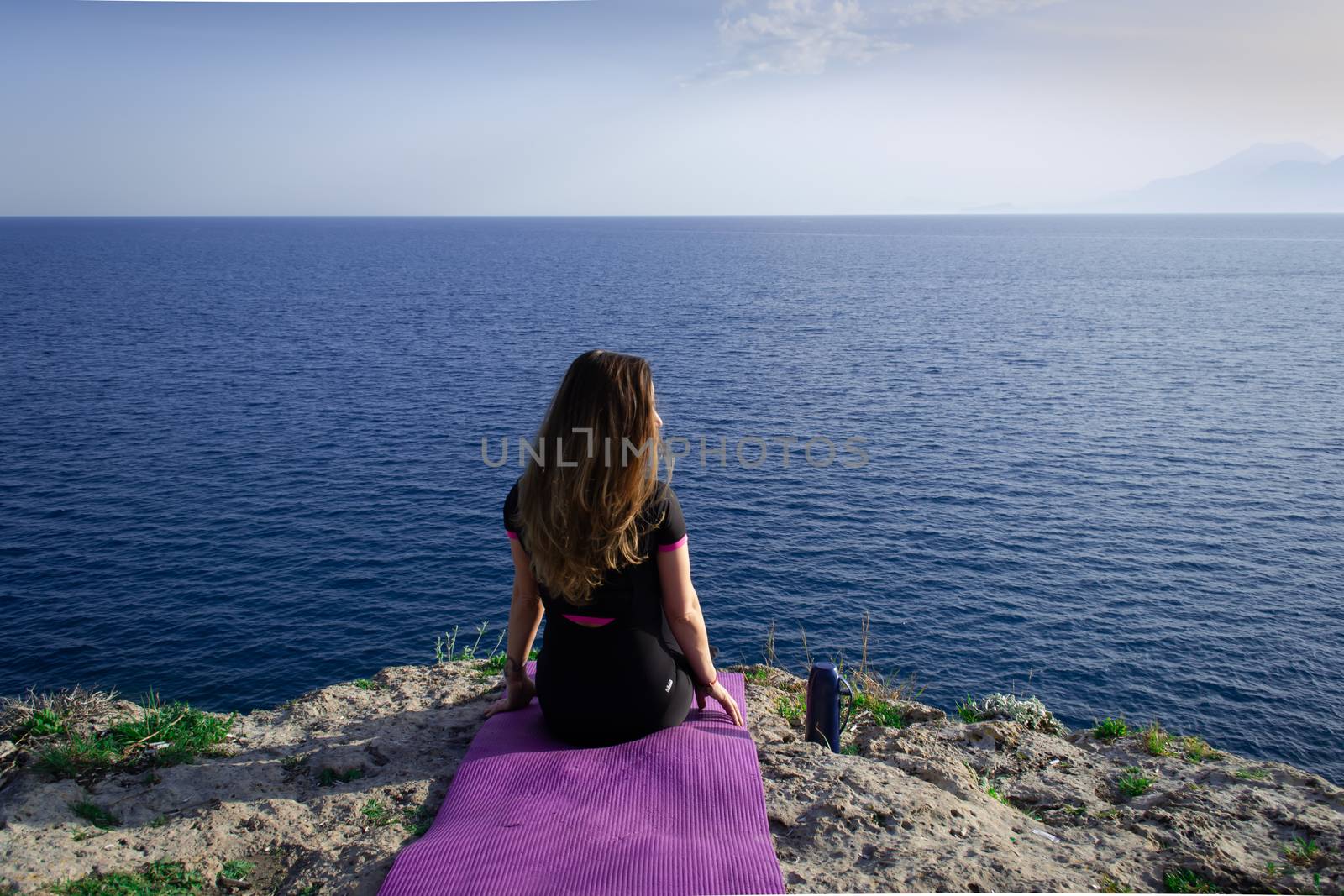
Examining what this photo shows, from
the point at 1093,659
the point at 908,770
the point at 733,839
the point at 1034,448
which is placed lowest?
the point at 1093,659

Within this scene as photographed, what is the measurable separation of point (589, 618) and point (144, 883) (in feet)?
9.32

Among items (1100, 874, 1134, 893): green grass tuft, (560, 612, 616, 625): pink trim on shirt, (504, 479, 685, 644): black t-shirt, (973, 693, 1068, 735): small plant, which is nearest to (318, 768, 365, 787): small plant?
(504, 479, 685, 644): black t-shirt

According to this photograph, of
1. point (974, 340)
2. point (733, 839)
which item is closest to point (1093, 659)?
point (733, 839)

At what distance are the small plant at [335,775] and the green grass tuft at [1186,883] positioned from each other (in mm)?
5192

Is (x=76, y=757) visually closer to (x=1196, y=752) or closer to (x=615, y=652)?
(x=615, y=652)

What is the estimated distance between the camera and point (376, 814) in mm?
5656

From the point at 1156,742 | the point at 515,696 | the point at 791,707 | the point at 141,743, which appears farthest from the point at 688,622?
the point at 1156,742

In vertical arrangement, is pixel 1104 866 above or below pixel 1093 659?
above

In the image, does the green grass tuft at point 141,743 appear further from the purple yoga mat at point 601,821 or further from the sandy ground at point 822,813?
the purple yoga mat at point 601,821

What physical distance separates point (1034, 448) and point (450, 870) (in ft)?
146

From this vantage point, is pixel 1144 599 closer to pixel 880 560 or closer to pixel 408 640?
pixel 880 560

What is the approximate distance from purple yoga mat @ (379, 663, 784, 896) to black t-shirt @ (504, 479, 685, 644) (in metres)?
0.86

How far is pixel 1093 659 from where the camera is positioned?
2738 centimetres

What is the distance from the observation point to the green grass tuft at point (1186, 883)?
198 inches
